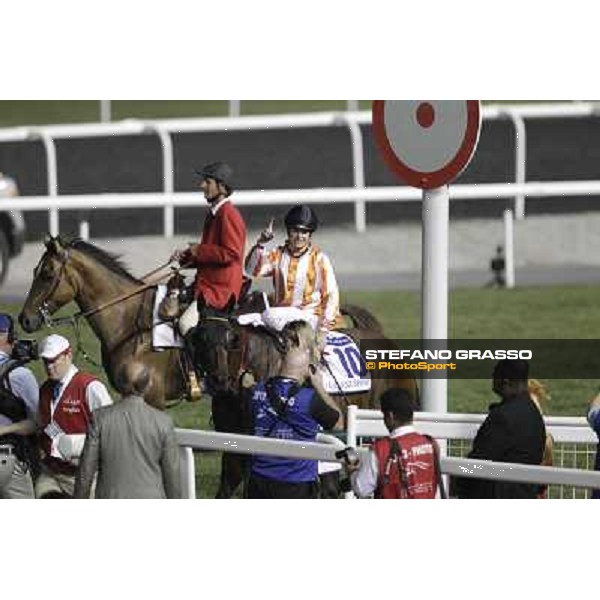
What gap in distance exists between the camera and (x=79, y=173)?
11836 mm

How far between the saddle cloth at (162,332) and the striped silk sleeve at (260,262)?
66 cm

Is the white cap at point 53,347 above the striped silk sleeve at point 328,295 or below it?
below

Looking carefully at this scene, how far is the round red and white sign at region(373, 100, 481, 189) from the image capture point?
10.2 metres

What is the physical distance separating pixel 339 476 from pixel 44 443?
129 cm

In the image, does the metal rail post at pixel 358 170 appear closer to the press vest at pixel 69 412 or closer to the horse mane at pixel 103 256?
the horse mane at pixel 103 256

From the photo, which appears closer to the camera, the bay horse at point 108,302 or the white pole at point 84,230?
the bay horse at point 108,302

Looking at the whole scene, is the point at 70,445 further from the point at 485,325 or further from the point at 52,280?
the point at 485,325

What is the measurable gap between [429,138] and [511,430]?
1421 millimetres

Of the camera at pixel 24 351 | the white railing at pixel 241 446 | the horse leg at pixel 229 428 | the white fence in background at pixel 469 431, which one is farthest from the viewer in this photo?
the camera at pixel 24 351

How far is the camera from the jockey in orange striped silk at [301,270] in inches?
419

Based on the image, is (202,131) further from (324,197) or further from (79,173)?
(324,197)

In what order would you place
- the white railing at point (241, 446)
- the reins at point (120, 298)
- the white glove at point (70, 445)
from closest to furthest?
the white railing at point (241, 446), the white glove at point (70, 445), the reins at point (120, 298)

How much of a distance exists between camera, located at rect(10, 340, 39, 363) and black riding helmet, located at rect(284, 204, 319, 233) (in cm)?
126

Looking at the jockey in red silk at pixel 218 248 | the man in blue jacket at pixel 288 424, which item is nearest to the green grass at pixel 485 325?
the man in blue jacket at pixel 288 424
